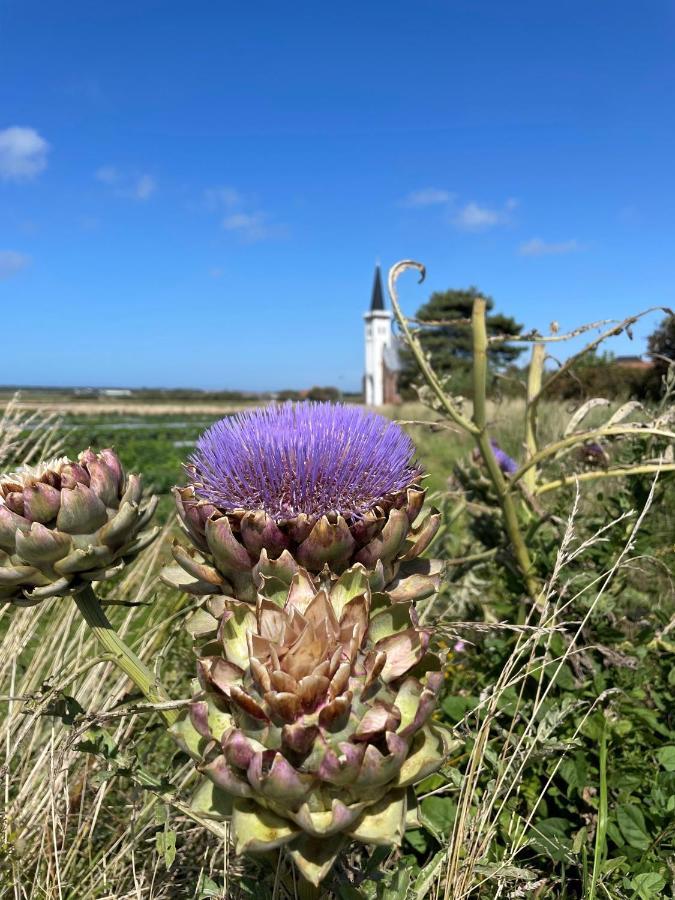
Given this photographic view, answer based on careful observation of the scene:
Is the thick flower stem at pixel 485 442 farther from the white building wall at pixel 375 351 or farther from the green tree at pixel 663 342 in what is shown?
the white building wall at pixel 375 351

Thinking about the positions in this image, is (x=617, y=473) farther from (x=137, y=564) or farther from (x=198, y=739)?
(x=137, y=564)

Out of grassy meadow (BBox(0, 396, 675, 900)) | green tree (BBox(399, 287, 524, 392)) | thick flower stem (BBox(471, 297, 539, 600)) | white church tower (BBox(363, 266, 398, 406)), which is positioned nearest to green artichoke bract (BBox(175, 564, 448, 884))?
grassy meadow (BBox(0, 396, 675, 900))

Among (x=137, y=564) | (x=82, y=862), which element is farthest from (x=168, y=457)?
(x=82, y=862)

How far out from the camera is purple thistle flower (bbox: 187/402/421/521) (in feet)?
3.96

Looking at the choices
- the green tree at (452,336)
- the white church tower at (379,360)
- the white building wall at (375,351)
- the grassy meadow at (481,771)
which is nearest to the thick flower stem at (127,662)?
the grassy meadow at (481,771)

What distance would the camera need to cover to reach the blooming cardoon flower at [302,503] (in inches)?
43.2

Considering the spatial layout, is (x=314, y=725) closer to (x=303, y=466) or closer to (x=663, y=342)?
(x=303, y=466)

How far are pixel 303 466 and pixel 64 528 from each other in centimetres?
45

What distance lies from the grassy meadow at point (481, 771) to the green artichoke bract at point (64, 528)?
131mm

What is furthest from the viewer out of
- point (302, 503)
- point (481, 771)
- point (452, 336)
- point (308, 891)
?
point (452, 336)

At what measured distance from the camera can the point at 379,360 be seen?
38.2 m

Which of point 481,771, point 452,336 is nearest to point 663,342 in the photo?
point 481,771

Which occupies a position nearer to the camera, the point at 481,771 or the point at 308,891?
the point at 308,891

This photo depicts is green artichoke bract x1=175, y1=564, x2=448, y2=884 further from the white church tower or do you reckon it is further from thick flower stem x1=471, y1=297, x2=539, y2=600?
the white church tower
